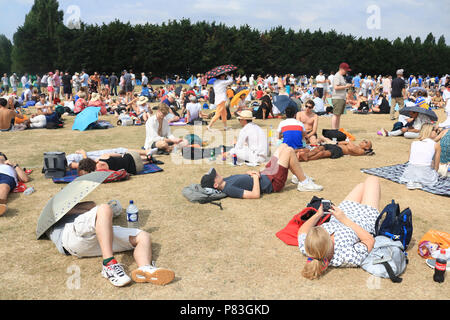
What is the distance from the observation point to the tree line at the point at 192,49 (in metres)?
39.2

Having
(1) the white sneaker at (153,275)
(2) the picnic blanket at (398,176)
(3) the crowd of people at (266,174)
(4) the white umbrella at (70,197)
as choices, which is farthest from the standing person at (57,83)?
(1) the white sneaker at (153,275)

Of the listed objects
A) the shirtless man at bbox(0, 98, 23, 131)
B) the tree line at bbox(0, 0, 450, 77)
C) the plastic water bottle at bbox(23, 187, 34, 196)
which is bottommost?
the plastic water bottle at bbox(23, 187, 34, 196)

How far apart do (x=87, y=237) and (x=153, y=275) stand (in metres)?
0.85

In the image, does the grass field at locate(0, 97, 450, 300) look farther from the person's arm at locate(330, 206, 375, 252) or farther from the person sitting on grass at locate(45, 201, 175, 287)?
the person's arm at locate(330, 206, 375, 252)

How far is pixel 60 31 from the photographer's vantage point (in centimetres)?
3834

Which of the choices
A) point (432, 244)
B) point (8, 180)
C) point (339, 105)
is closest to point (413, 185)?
point (432, 244)

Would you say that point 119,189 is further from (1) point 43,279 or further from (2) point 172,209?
(1) point 43,279

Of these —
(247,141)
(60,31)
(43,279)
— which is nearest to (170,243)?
(43,279)

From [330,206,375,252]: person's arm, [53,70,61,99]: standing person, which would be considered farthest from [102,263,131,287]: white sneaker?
[53,70,61,99]: standing person

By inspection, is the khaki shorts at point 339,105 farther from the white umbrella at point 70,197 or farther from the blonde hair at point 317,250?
the white umbrella at point 70,197

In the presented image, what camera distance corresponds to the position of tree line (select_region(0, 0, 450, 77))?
129 ft

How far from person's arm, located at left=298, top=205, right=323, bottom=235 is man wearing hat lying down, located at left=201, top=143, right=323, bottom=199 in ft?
5.52

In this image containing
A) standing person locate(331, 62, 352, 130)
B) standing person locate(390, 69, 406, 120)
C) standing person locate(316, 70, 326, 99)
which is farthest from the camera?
standing person locate(316, 70, 326, 99)

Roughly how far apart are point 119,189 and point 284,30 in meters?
49.8
